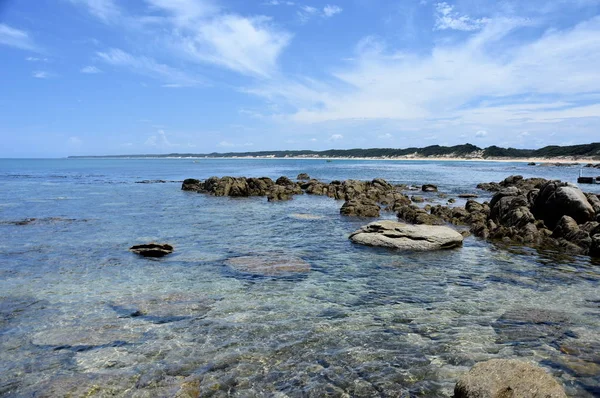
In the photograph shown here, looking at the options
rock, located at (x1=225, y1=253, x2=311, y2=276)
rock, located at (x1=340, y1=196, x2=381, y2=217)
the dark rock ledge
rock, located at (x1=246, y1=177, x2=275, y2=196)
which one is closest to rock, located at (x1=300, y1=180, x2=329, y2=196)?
rock, located at (x1=246, y1=177, x2=275, y2=196)


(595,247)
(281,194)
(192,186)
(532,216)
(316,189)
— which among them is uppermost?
(532,216)

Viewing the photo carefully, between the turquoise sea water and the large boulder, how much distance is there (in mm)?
5990

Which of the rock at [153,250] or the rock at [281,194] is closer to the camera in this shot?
the rock at [153,250]

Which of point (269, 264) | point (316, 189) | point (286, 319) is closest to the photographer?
point (286, 319)

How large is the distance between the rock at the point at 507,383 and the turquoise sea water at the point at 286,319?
2.61 ft

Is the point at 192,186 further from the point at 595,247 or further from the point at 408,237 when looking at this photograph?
the point at 595,247

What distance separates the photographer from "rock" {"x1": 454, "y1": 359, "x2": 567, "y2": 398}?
589 centimetres

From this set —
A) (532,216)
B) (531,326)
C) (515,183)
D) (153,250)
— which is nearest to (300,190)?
(532,216)

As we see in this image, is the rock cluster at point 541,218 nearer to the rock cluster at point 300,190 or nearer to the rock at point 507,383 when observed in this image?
the rock cluster at point 300,190

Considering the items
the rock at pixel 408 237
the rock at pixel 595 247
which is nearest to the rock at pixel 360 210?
the rock at pixel 408 237

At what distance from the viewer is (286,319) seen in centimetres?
1027

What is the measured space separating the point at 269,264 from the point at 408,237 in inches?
278

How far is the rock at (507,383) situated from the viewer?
5.89 metres

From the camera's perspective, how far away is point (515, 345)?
879cm
